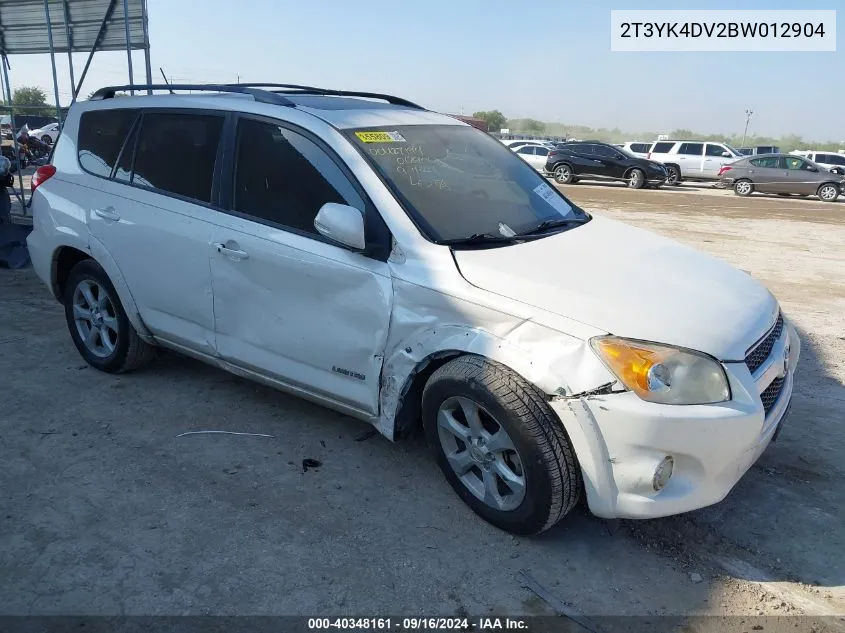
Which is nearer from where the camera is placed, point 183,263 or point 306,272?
point 306,272

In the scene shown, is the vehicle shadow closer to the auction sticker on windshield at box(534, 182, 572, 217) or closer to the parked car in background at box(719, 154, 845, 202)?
the auction sticker on windshield at box(534, 182, 572, 217)

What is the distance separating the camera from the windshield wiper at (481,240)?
10.0ft

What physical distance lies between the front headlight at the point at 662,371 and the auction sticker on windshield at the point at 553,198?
144cm

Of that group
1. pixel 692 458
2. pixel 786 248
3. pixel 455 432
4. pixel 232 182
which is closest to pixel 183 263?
pixel 232 182

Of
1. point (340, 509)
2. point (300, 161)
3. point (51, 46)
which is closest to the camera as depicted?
point (340, 509)

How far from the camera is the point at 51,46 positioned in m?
8.62

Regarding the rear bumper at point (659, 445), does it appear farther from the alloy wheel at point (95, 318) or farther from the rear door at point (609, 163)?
the rear door at point (609, 163)

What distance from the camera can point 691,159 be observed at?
83.2ft

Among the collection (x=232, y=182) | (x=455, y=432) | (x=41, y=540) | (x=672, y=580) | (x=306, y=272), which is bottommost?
(x=672, y=580)

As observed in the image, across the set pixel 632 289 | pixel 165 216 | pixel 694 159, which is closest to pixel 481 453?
pixel 632 289

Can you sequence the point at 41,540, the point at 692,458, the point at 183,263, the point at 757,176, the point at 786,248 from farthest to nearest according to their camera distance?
the point at 757,176 < the point at 786,248 < the point at 183,263 < the point at 41,540 < the point at 692,458

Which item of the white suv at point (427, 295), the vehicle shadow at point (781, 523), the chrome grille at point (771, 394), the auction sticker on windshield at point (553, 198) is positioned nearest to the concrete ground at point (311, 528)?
the vehicle shadow at point (781, 523)

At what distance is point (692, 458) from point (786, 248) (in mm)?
9331

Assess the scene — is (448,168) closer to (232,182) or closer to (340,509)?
(232,182)
